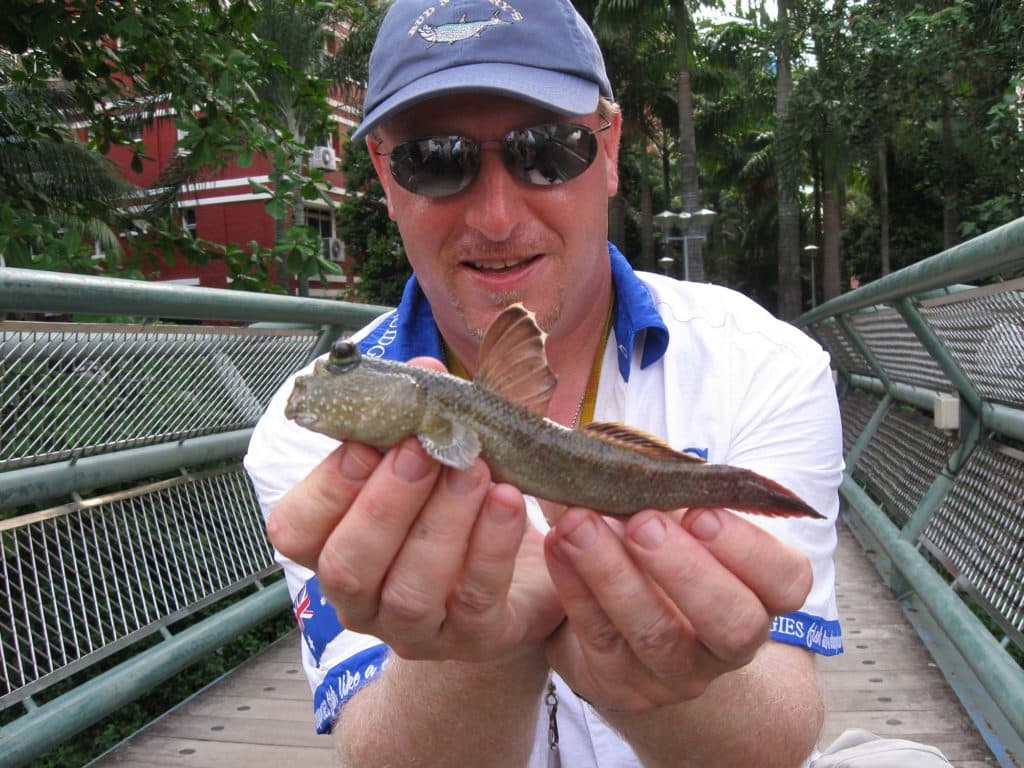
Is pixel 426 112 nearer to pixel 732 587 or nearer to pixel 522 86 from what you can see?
pixel 522 86

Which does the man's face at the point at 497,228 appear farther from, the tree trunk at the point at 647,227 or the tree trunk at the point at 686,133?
the tree trunk at the point at 647,227

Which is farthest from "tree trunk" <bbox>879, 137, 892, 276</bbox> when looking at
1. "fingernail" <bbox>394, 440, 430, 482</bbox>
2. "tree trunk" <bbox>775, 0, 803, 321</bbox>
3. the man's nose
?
"fingernail" <bbox>394, 440, 430, 482</bbox>

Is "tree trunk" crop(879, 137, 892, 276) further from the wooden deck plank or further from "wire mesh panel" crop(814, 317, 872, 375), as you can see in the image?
the wooden deck plank

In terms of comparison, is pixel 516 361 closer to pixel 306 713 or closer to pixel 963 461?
pixel 306 713

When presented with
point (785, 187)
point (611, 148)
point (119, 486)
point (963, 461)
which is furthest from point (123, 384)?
point (785, 187)

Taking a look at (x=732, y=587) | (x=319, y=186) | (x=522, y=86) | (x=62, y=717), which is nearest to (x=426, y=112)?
(x=522, y=86)

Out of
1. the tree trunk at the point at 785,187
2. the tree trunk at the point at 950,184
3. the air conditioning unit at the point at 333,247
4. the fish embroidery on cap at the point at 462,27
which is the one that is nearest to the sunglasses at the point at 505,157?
the fish embroidery on cap at the point at 462,27
